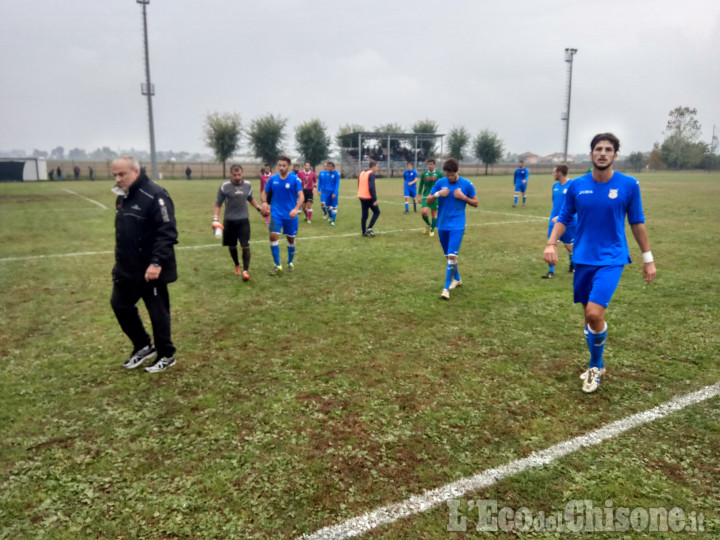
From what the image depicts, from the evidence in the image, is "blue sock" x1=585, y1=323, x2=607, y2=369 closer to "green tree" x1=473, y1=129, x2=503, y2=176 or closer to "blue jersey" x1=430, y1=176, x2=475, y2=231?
"blue jersey" x1=430, y1=176, x2=475, y2=231

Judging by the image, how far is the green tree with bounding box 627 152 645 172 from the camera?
8831cm

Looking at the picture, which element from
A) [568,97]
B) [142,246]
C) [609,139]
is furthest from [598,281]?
[568,97]

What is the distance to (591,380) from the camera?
15.2ft

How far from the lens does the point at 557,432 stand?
394cm

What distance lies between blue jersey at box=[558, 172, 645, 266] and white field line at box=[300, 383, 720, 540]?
1.36m

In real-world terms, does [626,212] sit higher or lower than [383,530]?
higher

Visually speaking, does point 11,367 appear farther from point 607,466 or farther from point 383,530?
point 607,466

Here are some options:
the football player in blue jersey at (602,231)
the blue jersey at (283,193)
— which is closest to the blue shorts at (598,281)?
the football player in blue jersey at (602,231)

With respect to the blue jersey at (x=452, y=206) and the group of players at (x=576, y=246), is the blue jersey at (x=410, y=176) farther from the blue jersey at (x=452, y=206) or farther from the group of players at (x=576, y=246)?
the group of players at (x=576, y=246)

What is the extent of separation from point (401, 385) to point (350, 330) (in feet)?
5.71

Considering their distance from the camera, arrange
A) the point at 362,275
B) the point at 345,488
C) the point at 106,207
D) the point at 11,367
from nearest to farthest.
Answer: the point at 345,488 < the point at 11,367 < the point at 362,275 < the point at 106,207

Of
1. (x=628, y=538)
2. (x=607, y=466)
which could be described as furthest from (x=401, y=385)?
(x=628, y=538)

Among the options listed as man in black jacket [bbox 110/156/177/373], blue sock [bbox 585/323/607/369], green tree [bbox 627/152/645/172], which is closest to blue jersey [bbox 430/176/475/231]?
blue sock [bbox 585/323/607/369]

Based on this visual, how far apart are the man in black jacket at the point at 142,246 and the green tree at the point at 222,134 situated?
203ft
